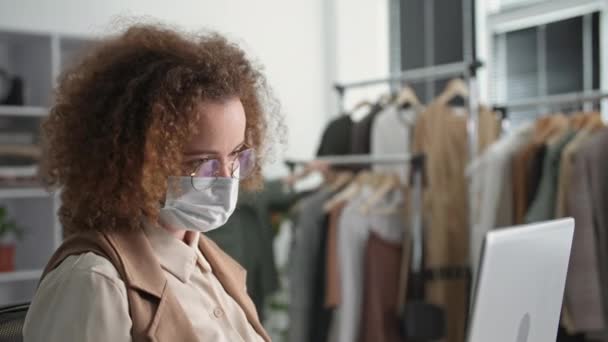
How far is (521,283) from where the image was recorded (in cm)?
99

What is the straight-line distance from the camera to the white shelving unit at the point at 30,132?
314 centimetres

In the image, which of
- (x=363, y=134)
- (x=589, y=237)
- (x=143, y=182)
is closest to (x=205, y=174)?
(x=143, y=182)

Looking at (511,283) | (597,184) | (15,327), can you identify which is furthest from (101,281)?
(597,184)

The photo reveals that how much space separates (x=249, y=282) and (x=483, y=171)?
1053 mm

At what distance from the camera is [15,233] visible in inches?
129

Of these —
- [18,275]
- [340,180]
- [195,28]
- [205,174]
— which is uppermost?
[195,28]

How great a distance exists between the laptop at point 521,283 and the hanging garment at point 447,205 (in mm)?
1837

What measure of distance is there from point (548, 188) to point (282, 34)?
84.2 inches

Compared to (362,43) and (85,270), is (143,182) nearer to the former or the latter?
(85,270)

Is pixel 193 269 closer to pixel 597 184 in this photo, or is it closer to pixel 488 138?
pixel 597 184

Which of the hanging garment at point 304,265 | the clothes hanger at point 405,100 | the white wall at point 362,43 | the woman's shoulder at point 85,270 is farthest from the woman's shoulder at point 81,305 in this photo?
the white wall at point 362,43

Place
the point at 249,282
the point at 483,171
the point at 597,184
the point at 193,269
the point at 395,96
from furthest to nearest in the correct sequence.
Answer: the point at 395,96 < the point at 249,282 < the point at 483,171 < the point at 597,184 < the point at 193,269

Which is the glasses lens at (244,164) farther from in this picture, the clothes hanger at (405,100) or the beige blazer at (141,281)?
the clothes hanger at (405,100)

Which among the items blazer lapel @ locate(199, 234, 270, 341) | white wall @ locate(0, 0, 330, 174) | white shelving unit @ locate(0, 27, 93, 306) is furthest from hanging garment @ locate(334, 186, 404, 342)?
blazer lapel @ locate(199, 234, 270, 341)
